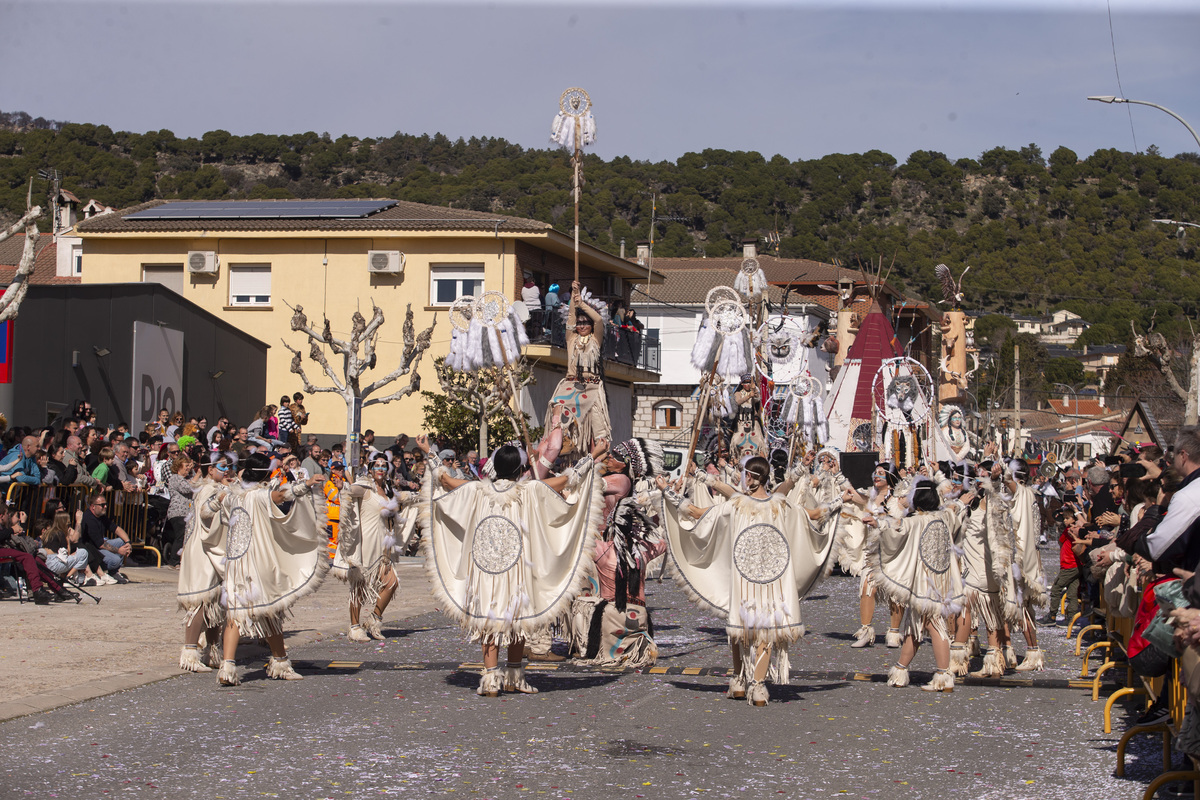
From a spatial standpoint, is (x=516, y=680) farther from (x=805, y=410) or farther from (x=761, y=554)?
(x=805, y=410)

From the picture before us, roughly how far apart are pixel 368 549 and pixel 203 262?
2425cm

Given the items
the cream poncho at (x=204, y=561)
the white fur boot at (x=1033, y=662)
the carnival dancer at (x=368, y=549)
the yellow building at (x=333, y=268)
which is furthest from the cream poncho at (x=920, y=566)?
the yellow building at (x=333, y=268)

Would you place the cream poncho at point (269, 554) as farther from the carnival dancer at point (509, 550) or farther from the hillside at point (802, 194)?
the hillside at point (802, 194)

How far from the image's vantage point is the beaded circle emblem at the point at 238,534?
9469 millimetres

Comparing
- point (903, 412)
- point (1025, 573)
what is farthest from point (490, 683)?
point (903, 412)

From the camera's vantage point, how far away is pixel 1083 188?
12419 cm

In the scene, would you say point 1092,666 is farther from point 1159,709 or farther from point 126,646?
point 126,646

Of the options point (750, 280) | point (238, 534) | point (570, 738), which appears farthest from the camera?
point (750, 280)

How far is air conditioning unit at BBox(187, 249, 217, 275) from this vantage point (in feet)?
112

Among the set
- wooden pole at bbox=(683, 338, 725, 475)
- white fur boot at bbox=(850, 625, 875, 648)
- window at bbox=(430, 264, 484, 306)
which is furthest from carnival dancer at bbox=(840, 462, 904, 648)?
window at bbox=(430, 264, 484, 306)

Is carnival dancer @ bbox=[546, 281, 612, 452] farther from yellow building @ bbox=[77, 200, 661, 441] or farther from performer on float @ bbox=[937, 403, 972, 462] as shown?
yellow building @ bbox=[77, 200, 661, 441]

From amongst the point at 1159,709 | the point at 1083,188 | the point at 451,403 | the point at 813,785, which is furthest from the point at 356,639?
the point at 1083,188

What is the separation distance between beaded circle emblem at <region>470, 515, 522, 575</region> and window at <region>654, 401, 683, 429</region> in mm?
45505

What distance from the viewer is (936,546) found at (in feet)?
33.3
